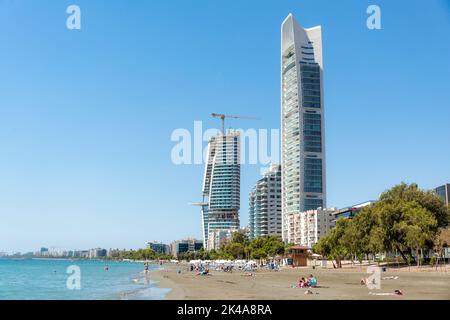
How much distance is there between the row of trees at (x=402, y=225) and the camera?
63812 millimetres

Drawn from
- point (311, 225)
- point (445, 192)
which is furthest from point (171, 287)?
point (311, 225)

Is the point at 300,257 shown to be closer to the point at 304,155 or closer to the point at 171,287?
the point at 171,287

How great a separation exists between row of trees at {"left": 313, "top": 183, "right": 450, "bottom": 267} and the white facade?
87755 millimetres

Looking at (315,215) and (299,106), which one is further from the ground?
(299,106)

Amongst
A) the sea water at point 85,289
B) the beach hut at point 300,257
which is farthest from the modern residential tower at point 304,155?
the sea water at point 85,289

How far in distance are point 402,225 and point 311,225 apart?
107399 mm

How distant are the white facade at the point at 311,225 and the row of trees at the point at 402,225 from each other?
8776 cm

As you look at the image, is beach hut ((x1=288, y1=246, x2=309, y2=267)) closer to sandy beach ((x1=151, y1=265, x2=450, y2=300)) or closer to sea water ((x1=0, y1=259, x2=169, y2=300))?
sea water ((x1=0, y1=259, x2=169, y2=300))

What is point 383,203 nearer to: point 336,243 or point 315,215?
point 336,243

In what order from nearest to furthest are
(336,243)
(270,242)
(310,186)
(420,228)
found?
(420,228) → (336,243) → (270,242) → (310,186)

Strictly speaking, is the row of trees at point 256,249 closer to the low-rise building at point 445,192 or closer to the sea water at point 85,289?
the low-rise building at point 445,192
